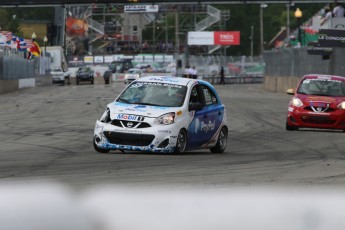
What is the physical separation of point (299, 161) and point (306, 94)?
9.96m

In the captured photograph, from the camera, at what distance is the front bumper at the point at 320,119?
25031 millimetres

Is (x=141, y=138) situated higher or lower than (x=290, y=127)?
higher

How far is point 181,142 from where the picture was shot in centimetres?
1667

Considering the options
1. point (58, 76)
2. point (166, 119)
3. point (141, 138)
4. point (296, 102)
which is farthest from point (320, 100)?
point (58, 76)

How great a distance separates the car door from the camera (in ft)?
56.2

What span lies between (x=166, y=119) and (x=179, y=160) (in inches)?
41.7

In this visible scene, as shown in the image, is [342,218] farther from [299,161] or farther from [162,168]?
[299,161]

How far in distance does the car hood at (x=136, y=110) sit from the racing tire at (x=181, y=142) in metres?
0.42

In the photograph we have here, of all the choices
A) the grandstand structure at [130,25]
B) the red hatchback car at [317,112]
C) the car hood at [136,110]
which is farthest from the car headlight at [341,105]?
the grandstand structure at [130,25]

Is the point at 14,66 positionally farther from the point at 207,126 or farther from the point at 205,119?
the point at 205,119

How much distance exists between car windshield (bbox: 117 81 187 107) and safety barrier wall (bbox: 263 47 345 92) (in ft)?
92.7

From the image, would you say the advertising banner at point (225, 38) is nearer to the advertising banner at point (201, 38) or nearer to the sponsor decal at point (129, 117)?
the advertising banner at point (201, 38)

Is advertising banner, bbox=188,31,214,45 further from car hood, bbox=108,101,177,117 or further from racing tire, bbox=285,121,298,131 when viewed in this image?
car hood, bbox=108,101,177,117

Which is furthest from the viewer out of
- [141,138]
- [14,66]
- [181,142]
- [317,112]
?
[14,66]
